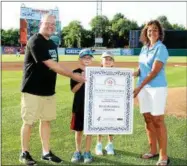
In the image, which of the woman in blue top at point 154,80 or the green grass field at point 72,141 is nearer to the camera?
the woman in blue top at point 154,80

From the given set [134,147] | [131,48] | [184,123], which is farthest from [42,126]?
[131,48]

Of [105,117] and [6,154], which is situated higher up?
[105,117]

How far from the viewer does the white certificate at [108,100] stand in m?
5.19

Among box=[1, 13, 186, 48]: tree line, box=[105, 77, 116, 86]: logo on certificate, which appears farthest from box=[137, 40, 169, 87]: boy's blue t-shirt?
box=[1, 13, 186, 48]: tree line

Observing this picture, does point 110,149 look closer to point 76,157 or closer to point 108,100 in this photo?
point 76,157

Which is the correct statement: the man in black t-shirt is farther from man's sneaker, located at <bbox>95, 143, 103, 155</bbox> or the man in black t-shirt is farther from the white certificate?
man's sneaker, located at <bbox>95, 143, 103, 155</bbox>

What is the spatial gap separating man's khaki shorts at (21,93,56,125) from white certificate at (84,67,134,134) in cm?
54

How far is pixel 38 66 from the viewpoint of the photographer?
5.11 metres

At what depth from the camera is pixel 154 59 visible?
5.17m

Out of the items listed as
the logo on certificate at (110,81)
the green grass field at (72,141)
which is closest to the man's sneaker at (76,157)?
the green grass field at (72,141)

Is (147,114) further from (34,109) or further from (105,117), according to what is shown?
(34,109)

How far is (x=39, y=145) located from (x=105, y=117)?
4.95ft

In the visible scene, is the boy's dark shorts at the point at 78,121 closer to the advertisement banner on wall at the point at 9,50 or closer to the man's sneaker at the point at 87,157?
the man's sneaker at the point at 87,157

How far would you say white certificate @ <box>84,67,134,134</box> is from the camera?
204 inches
